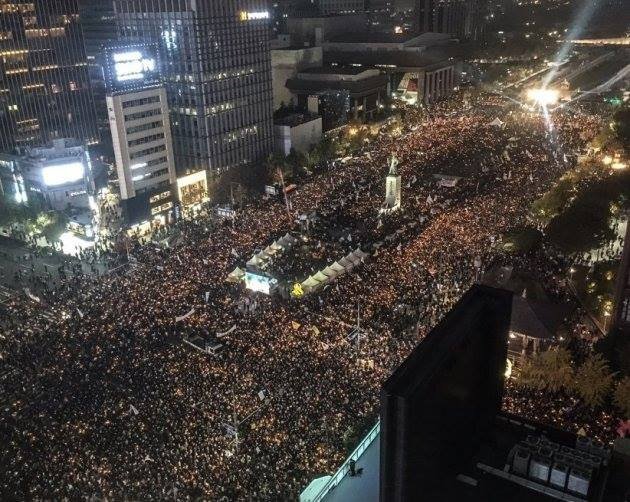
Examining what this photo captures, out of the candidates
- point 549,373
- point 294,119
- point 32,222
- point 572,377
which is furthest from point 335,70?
point 572,377

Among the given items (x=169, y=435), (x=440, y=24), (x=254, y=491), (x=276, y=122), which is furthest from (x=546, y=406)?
(x=440, y=24)

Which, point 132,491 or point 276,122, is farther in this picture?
point 276,122

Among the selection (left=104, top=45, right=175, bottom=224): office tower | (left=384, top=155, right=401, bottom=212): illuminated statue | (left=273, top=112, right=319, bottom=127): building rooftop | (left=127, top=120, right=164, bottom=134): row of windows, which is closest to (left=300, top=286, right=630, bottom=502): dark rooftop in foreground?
(left=384, top=155, right=401, bottom=212): illuminated statue

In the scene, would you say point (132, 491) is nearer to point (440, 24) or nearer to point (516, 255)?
point (516, 255)

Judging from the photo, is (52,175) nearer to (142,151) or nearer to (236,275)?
(142,151)

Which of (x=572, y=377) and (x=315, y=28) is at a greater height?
(x=315, y=28)

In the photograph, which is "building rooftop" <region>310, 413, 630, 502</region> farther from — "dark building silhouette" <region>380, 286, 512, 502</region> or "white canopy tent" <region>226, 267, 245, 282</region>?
"white canopy tent" <region>226, 267, 245, 282</region>
